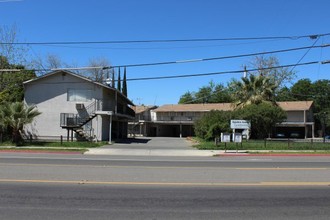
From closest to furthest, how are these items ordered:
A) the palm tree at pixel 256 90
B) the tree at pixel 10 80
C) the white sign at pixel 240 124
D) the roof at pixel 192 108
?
the white sign at pixel 240 124
the tree at pixel 10 80
the palm tree at pixel 256 90
the roof at pixel 192 108

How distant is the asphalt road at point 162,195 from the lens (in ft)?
22.9

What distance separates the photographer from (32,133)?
37.9 metres

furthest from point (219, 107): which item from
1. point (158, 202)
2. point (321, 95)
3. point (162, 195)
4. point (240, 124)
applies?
point (158, 202)

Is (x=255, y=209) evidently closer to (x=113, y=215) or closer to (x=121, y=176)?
(x=113, y=215)

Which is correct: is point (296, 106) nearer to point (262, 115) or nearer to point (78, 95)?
point (262, 115)

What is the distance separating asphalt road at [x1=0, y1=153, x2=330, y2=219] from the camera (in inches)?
274

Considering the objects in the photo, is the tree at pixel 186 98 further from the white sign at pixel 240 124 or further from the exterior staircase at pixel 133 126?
the white sign at pixel 240 124

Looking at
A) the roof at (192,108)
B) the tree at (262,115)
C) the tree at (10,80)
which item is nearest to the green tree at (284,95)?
the roof at (192,108)

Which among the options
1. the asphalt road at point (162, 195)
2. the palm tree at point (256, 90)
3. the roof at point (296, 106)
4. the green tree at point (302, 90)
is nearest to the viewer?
the asphalt road at point (162, 195)

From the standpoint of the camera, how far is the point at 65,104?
123ft

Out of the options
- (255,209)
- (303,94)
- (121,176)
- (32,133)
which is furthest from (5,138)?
(303,94)

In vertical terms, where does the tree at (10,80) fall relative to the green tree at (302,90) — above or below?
below

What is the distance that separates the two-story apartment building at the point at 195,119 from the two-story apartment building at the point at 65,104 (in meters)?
26.1

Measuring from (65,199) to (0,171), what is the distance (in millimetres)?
5479
